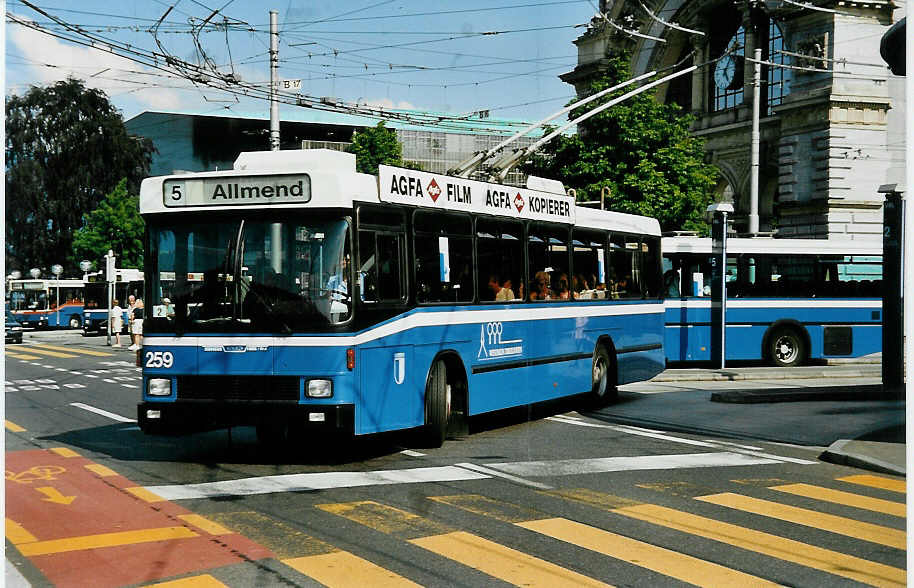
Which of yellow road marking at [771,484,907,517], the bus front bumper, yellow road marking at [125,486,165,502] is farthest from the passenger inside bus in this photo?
yellow road marking at [125,486,165,502]

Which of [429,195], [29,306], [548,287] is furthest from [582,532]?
[29,306]

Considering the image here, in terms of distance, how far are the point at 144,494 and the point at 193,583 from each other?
296cm

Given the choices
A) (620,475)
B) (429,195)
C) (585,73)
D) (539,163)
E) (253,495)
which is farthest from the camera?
(585,73)

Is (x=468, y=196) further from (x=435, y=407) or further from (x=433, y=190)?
(x=435, y=407)

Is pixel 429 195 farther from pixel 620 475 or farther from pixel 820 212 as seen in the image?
pixel 820 212

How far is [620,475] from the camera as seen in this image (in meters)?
9.90

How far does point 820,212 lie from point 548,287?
2994 centimetres

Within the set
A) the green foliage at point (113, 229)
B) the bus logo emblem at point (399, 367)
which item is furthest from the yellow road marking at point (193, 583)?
the green foliage at point (113, 229)

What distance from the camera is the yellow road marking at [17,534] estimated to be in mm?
7141

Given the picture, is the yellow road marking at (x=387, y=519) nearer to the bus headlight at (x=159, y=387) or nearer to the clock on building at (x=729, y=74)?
the bus headlight at (x=159, y=387)

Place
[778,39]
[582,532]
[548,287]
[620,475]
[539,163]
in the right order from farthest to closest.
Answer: [778,39] → [539,163] → [548,287] → [620,475] → [582,532]

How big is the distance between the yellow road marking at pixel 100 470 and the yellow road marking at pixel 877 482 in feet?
21.7

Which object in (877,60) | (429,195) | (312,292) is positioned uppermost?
(877,60)

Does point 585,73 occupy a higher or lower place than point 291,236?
higher
